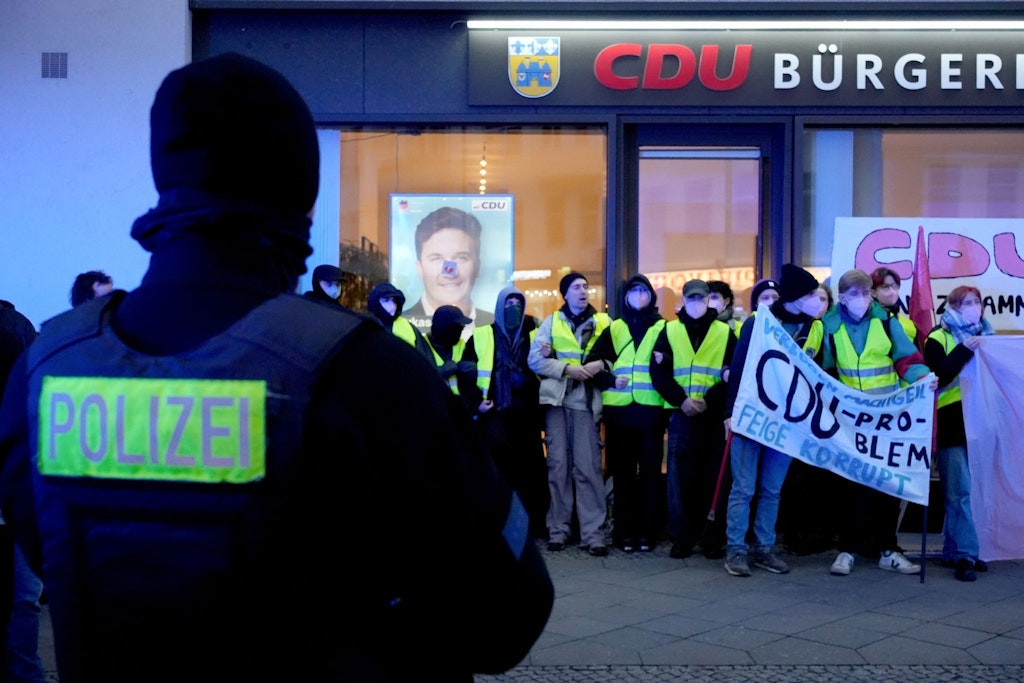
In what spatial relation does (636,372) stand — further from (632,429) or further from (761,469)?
(761,469)

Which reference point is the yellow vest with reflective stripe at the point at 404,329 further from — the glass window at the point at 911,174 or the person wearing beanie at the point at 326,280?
the glass window at the point at 911,174

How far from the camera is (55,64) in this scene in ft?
35.8

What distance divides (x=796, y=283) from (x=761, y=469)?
52.0 inches

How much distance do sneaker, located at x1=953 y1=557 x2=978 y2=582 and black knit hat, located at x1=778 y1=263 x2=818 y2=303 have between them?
6.80ft

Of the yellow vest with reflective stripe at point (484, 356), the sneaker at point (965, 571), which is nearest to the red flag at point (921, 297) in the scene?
the sneaker at point (965, 571)

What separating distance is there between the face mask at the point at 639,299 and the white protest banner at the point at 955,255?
168cm

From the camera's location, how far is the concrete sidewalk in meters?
5.80

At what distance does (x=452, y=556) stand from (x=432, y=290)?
9.47 metres

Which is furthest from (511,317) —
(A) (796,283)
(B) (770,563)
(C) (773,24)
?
(C) (773,24)

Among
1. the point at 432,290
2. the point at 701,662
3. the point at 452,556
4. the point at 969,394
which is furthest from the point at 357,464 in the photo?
the point at 432,290

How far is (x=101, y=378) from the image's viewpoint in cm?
173

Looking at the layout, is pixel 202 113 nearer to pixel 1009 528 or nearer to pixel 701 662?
pixel 701 662

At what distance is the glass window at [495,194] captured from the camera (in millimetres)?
11078

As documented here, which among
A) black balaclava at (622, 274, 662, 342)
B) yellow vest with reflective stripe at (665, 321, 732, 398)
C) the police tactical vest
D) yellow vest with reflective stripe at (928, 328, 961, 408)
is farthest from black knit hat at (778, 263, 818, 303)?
the police tactical vest
